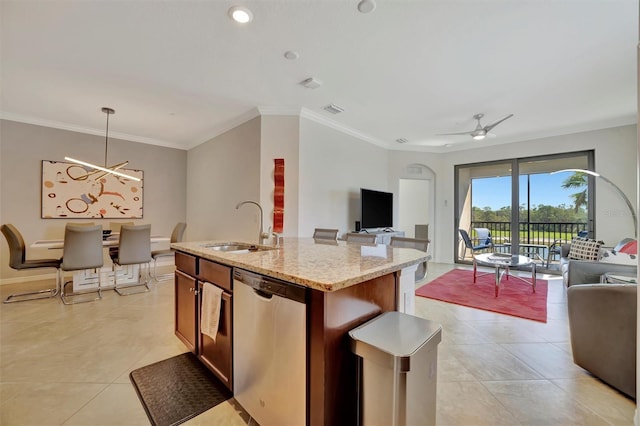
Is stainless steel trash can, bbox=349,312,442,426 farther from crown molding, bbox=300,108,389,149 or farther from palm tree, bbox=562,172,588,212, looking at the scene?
palm tree, bbox=562,172,588,212

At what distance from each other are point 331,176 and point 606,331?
368 centimetres

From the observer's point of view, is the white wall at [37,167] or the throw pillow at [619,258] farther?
the white wall at [37,167]

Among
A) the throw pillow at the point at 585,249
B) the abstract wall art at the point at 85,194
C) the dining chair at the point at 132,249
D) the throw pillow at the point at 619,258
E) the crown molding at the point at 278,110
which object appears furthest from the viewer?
the abstract wall art at the point at 85,194

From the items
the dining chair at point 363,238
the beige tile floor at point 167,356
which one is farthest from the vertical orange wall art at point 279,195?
the beige tile floor at point 167,356

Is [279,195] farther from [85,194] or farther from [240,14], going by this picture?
[85,194]

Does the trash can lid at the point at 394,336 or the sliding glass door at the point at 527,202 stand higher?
the sliding glass door at the point at 527,202

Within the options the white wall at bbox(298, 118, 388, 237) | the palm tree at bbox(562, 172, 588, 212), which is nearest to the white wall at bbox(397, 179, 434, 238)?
the white wall at bbox(298, 118, 388, 237)

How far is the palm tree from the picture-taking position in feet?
15.9

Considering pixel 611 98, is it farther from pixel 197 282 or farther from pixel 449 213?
pixel 197 282

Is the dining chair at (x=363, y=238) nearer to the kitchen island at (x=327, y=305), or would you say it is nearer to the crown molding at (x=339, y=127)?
the kitchen island at (x=327, y=305)

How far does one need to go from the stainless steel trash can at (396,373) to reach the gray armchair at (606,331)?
1.47m

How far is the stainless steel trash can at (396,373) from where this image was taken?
105 centimetres

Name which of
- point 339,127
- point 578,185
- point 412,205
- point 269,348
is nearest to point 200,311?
point 269,348

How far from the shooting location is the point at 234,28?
2283 mm
